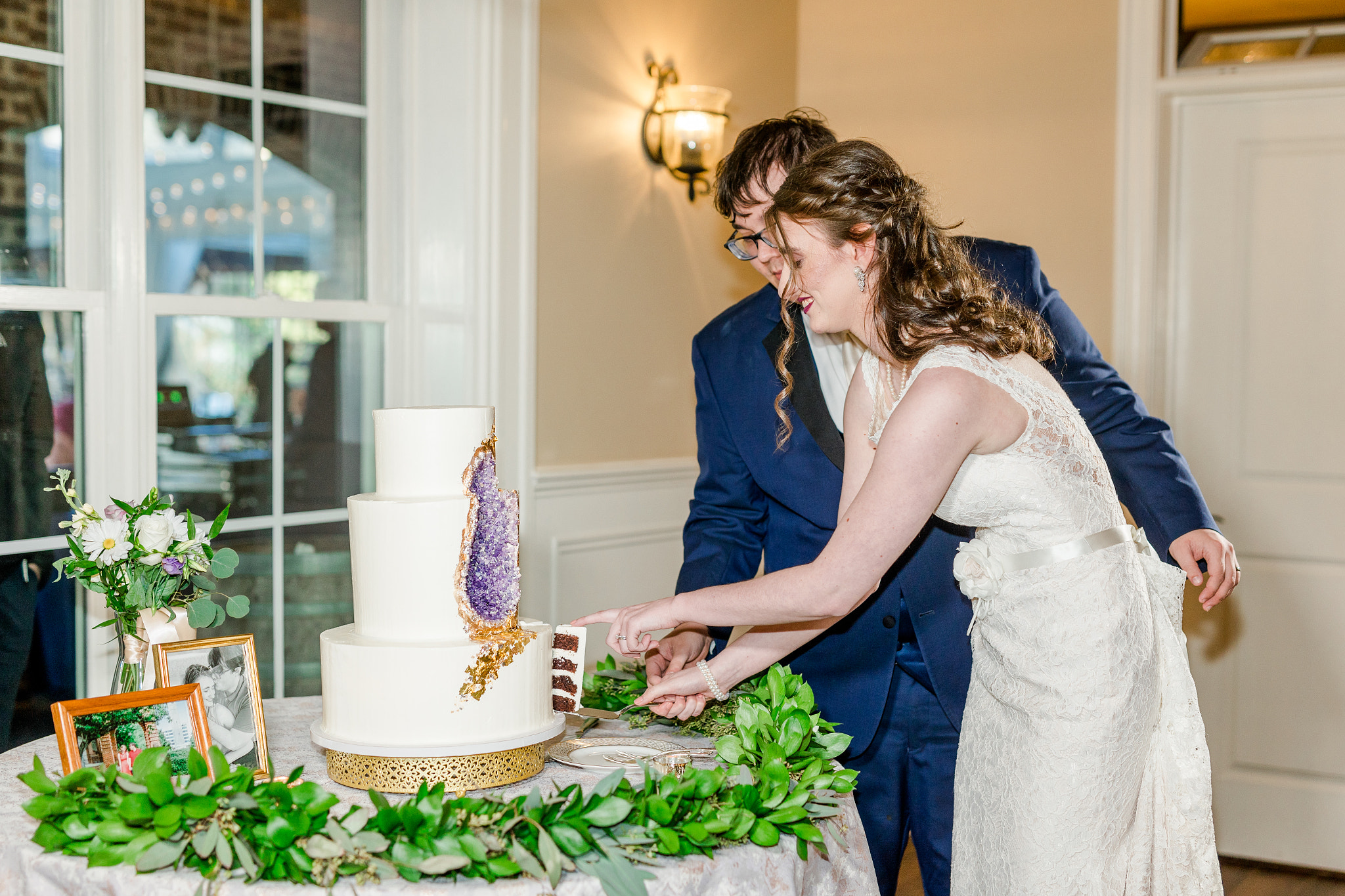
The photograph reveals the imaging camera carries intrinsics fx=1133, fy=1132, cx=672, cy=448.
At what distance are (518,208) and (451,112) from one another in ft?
0.90

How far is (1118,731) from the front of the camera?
146cm

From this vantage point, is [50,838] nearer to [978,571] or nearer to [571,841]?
[571,841]

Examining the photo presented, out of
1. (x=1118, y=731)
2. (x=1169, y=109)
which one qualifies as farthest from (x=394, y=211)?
(x=1169, y=109)

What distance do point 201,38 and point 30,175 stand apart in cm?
50

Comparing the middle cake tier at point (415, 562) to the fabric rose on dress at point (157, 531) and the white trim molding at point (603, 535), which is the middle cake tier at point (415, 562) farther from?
the white trim molding at point (603, 535)

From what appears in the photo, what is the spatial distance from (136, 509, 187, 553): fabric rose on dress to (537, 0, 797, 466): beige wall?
1.51m

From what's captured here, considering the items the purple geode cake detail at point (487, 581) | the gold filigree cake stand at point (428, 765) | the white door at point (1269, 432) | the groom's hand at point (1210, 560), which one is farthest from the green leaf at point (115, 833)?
the white door at point (1269, 432)

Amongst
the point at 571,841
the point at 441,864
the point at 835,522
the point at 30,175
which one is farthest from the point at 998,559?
the point at 30,175

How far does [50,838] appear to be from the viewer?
1135 mm

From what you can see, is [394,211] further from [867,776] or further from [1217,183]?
[1217,183]

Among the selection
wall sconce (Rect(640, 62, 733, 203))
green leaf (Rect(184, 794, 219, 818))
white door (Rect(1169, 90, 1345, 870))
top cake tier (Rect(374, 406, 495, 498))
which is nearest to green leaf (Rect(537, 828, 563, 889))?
green leaf (Rect(184, 794, 219, 818))

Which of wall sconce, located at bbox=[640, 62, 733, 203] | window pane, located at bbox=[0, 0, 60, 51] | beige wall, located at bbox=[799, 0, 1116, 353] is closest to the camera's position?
window pane, located at bbox=[0, 0, 60, 51]

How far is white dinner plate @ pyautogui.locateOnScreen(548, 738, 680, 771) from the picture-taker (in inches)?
56.9

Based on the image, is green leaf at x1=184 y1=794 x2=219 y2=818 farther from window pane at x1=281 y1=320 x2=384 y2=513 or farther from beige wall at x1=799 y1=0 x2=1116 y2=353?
beige wall at x1=799 y1=0 x2=1116 y2=353
